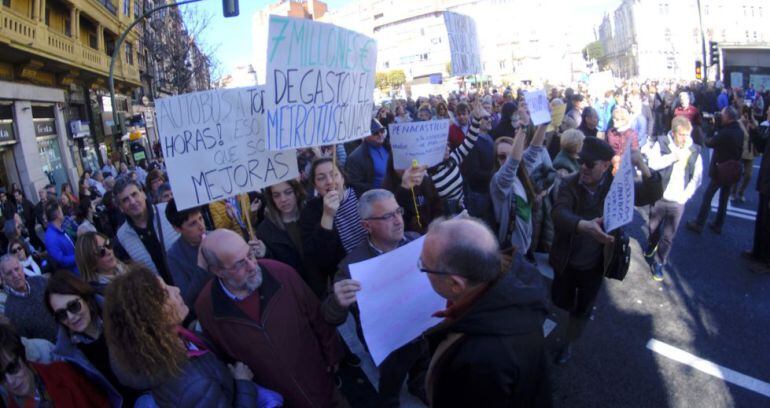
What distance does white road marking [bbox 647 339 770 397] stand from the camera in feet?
10.5

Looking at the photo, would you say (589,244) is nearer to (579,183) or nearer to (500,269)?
(579,183)

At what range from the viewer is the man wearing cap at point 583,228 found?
3.25 metres

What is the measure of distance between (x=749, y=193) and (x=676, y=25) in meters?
73.2

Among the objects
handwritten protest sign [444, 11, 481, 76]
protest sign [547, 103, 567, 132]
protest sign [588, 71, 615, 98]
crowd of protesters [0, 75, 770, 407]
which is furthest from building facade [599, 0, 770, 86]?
crowd of protesters [0, 75, 770, 407]

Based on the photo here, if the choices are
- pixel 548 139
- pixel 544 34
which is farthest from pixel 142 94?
pixel 544 34

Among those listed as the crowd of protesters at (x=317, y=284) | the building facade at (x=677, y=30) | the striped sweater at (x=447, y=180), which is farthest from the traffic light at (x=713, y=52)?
the building facade at (x=677, y=30)

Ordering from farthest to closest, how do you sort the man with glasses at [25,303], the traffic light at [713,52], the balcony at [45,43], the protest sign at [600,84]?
the traffic light at [713,52] → the balcony at [45,43] → the protest sign at [600,84] → the man with glasses at [25,303]

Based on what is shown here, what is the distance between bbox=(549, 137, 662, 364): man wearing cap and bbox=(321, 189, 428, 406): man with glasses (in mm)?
1220

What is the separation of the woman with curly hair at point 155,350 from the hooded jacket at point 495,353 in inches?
38.6

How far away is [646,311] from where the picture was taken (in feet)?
14.3

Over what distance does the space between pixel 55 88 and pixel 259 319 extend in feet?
65.6

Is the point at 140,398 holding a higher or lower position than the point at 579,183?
lower

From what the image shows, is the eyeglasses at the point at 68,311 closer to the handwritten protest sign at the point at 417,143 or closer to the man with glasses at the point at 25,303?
the man with glasses at the point at 25,303

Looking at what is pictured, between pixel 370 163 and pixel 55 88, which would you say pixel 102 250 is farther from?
pixel 55 88
